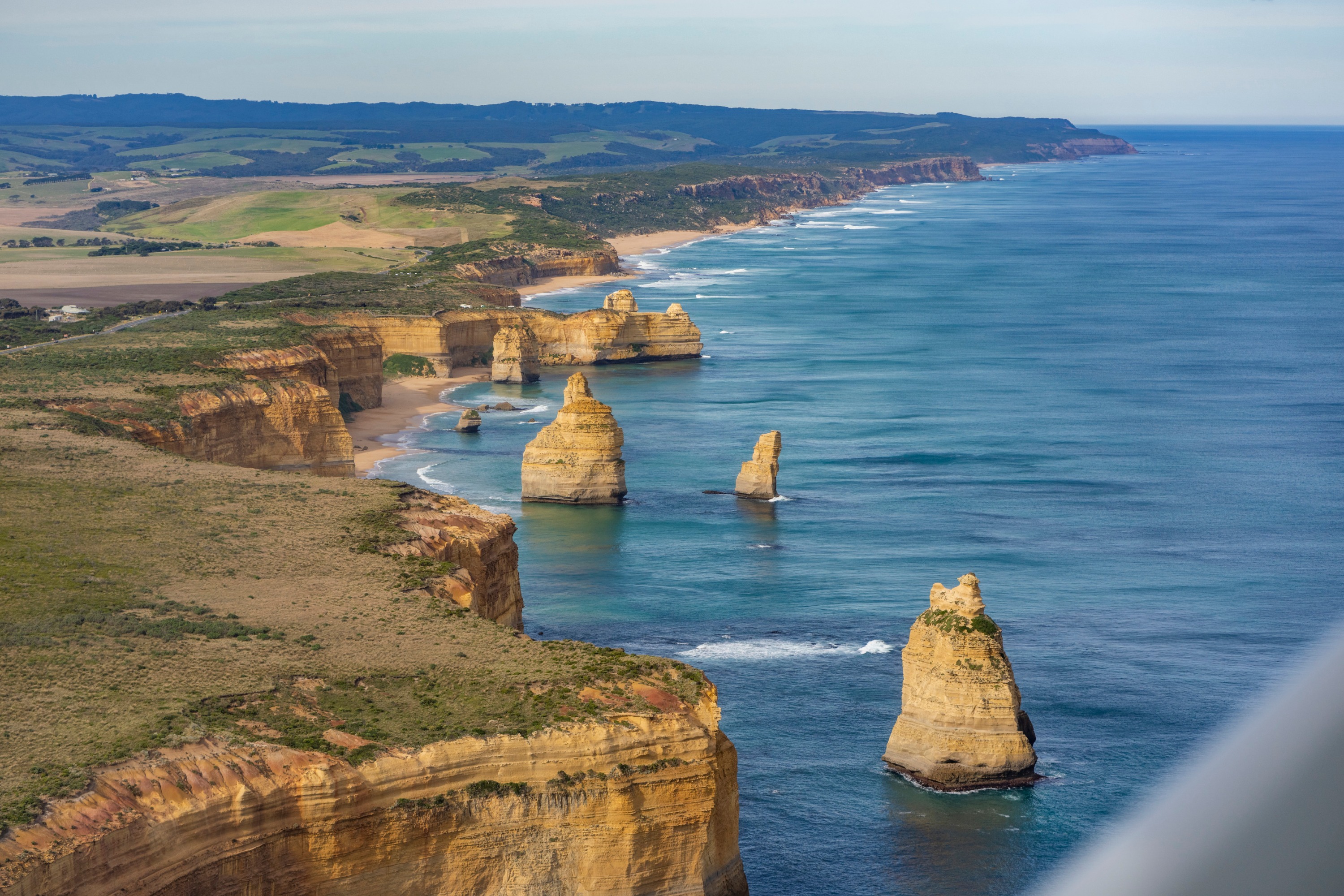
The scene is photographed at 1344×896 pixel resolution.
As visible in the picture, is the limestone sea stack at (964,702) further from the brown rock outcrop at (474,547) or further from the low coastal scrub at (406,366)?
the low coastal scrub at (406,366)

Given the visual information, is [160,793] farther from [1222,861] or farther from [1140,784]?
[1140,784]

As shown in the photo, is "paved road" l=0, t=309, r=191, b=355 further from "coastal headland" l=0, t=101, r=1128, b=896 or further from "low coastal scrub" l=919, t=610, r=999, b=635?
"low coastal scrub" l=919, t=610, r=999, b=635

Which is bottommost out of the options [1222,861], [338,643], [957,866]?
[957,866]

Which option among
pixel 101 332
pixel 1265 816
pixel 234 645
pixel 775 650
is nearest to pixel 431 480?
pixel 775 650

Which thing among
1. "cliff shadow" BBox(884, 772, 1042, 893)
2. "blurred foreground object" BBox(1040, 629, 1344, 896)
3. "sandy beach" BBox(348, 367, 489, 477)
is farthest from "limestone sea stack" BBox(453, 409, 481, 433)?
"blurred foreground object" BBox(1040, 629, 1344, 896)

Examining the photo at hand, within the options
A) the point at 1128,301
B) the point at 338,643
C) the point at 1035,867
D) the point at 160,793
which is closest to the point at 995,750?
the point at 1035,867

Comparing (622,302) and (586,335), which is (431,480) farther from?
(622,302)

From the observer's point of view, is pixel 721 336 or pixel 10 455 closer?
pixel 10 455
